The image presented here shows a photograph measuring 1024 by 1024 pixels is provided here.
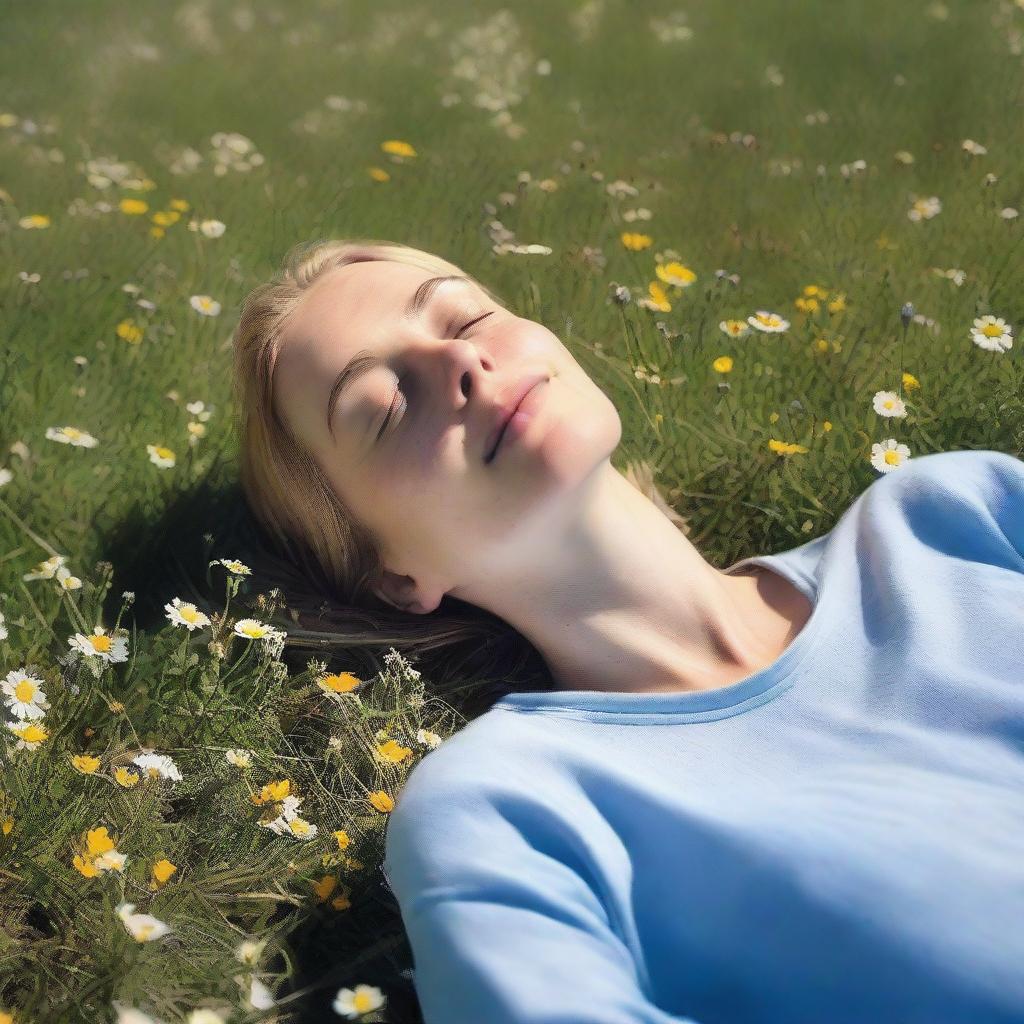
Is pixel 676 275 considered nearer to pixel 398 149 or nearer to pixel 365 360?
pixel 398 149

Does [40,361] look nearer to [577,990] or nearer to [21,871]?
[21,871]

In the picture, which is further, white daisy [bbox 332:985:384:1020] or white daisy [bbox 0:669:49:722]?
white daisy [bbox 0:669:49:722]

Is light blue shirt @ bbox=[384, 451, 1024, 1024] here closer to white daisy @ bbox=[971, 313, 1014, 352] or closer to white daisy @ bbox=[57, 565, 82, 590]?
white daisy @ bbox=[57, 565, 82, 590]

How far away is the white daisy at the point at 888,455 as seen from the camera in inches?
120

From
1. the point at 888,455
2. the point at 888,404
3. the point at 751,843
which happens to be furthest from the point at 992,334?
the point at 751,843

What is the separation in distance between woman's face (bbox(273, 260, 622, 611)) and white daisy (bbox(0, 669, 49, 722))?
27.8 inches

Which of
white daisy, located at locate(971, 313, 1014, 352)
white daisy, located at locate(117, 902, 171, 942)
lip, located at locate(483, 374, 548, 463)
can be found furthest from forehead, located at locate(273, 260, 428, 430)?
white daisy, located at locate(971, 313, 1014, 352)

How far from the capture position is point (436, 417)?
7.61 ft

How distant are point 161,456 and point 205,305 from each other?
0.79 m

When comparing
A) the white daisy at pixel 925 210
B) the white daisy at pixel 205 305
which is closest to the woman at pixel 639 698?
the white daisy at pixel 205 305

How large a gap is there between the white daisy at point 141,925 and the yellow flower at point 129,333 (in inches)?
81.2

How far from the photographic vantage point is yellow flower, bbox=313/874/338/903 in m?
2.29

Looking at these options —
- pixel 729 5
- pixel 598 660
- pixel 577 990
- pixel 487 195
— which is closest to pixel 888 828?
pixel 577 990

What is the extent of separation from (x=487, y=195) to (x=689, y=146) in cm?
92
